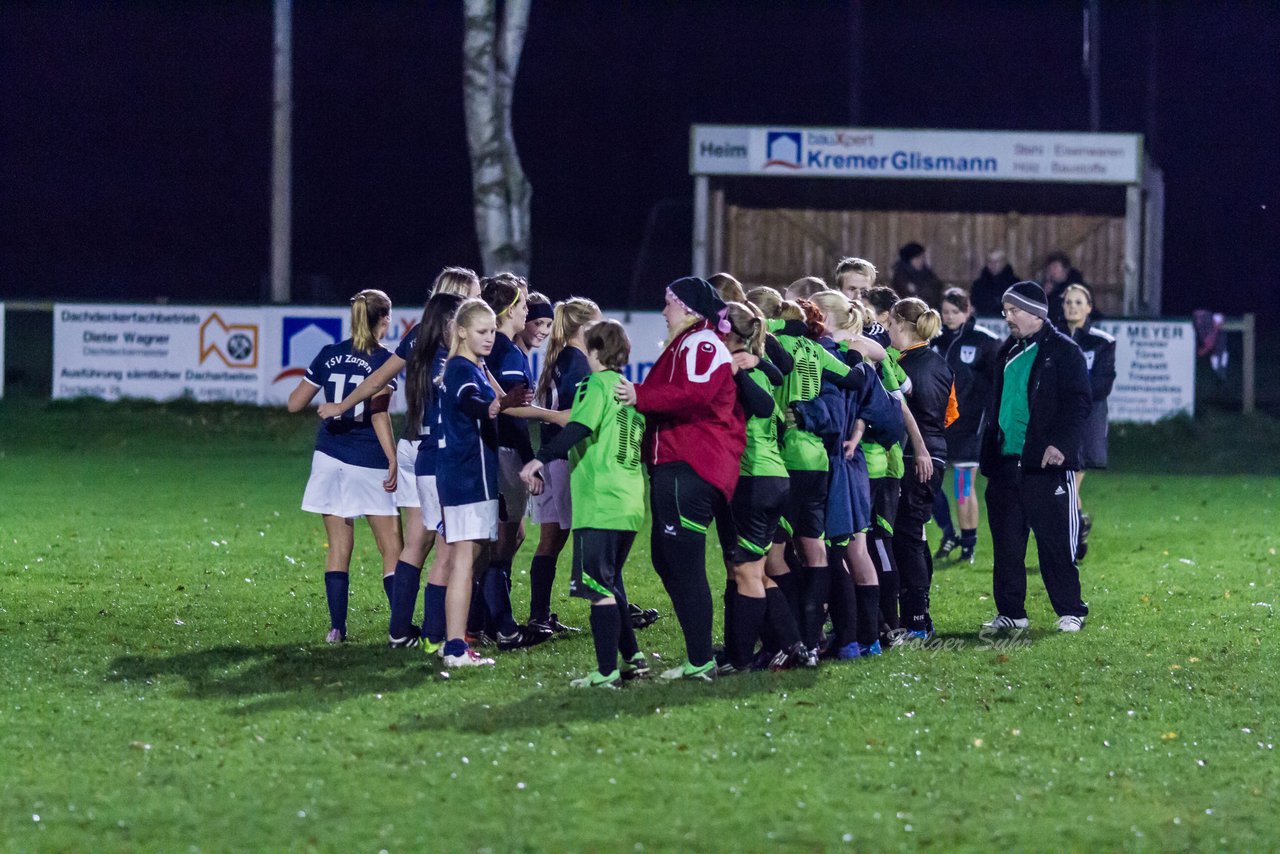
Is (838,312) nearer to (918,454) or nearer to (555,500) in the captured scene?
(918,454)

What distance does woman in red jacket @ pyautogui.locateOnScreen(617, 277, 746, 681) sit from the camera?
6766mm

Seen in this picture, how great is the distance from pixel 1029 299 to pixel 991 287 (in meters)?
11.3

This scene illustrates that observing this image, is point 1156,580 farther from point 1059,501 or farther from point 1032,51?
point 1032,51

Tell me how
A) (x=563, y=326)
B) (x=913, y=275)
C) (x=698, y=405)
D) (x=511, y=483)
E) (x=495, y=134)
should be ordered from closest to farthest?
(x=698, y=405) < (x=563, y=326) < (x=511, y=483) < (x=913, y=275) < (x=495, y=134)

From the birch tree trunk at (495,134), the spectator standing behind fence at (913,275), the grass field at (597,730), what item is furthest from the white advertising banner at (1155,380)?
the grass field at (597,730)

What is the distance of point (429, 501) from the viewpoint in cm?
750

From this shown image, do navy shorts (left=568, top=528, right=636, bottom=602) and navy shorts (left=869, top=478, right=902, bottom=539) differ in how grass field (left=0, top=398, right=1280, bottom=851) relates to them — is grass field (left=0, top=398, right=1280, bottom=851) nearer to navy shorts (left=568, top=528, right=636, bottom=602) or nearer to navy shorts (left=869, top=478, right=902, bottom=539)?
navy shorts (left=568, top=528, right=636, bottom=602)

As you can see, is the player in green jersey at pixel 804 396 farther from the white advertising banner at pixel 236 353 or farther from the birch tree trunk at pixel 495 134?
the birch tree trunk at pixel 495 134

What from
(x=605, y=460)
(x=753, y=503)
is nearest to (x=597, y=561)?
(x=605, y=460)

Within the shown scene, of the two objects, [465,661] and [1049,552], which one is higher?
[1049,552]

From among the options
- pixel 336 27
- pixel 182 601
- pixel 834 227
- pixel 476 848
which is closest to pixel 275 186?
pixel 834 227

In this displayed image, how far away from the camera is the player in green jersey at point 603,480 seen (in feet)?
22.3

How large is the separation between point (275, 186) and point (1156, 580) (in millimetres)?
14137

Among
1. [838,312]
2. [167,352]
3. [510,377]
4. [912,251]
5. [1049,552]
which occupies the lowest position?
[1049,552]
